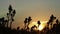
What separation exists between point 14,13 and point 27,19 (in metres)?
17.6

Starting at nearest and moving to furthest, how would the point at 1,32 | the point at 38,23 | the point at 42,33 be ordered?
the point at 1,32
the point at 38,23
the point at 42,33

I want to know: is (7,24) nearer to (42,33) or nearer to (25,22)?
(25,22)

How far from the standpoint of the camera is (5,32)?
3617 inches

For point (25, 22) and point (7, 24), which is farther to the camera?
point (25, 22)

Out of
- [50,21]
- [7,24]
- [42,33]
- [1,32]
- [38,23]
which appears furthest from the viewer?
[42,33]

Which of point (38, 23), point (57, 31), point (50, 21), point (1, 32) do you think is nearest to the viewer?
point (1, 32)

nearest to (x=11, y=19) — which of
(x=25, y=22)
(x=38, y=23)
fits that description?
(x=25, y=22)

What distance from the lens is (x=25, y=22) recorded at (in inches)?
4412

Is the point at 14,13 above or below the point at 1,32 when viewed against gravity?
above

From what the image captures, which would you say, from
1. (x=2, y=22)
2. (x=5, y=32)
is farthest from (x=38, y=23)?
(x=5, y=32)

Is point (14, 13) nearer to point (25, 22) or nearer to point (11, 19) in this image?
point (11, 19)

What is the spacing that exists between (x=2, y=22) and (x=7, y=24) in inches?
220

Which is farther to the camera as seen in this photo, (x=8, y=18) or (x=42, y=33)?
(x=42, y=33)

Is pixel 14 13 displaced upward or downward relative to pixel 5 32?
upward
